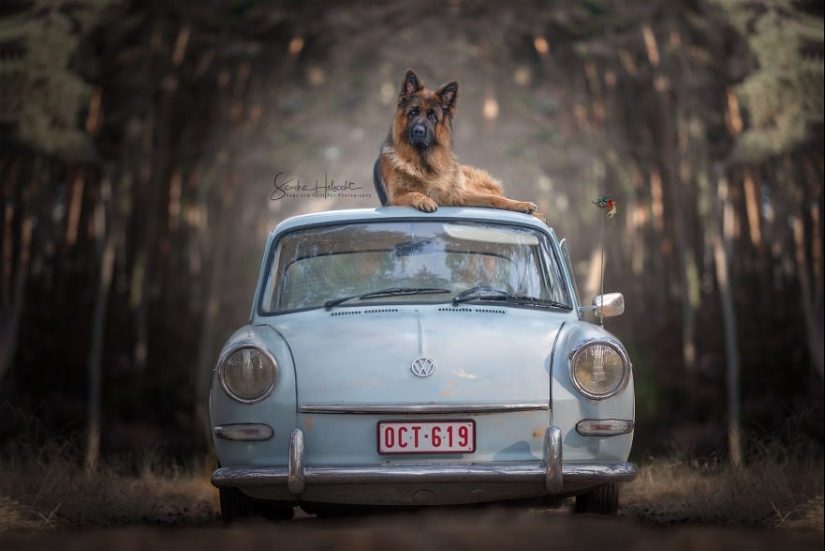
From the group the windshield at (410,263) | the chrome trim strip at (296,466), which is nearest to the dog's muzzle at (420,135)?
the windshield at (410,263)

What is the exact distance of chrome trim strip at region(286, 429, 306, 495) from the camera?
5012 mm

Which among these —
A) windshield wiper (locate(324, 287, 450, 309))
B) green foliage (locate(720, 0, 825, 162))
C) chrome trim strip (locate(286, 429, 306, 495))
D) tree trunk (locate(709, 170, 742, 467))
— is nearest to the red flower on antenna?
windshield wiper (locate(324, 287, 450, 309))

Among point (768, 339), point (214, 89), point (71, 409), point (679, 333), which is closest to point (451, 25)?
point (214, 89)

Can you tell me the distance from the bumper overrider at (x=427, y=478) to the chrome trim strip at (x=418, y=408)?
0.16 metres

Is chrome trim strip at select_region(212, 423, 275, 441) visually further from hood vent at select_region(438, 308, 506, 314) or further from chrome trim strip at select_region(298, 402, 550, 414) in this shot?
hood vent at select_region(438, 308, 506, 314)

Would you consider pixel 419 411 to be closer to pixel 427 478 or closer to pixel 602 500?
pixel 427 478

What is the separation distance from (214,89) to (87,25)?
451 cm

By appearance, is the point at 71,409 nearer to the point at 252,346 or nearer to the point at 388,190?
the point at 388,190

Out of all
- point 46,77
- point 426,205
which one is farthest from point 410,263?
point 46,77

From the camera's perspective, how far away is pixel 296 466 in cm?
502

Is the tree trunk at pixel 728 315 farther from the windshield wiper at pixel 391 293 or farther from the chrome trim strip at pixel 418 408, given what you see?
the chrome trim strip at pixel 418 408

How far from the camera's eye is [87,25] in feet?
50.8

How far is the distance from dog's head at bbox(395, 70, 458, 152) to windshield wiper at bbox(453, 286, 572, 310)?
5.71 ft

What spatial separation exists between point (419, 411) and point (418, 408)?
0.04 feet
